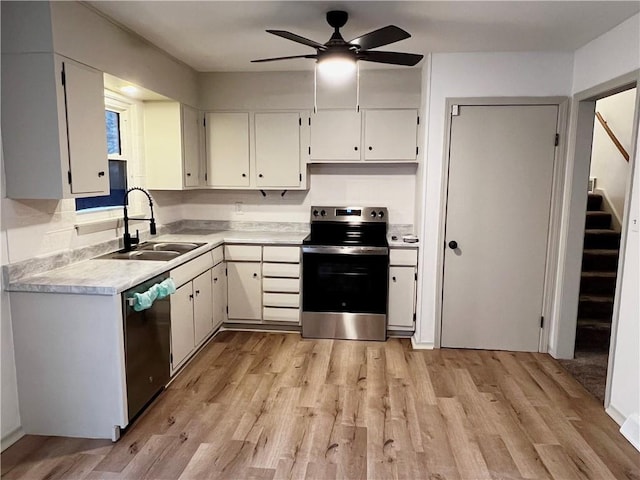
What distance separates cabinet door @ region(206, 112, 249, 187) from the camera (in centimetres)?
A: 412

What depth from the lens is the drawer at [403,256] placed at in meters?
3.74

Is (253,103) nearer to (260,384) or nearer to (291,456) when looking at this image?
(260,384)

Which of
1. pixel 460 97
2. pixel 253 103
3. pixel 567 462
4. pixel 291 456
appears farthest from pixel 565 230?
pixel 253 103

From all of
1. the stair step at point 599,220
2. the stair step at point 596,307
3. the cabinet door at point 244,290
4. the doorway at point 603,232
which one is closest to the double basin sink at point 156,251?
the cabinet door at point 244,290

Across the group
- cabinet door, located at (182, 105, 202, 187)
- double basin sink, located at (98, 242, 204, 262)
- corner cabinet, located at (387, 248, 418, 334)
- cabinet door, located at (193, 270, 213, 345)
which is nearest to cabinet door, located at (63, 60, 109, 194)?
double basin sink, located at (98, 242, 204, 262)

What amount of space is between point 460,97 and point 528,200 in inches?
38.9

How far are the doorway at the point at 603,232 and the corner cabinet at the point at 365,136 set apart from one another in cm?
158

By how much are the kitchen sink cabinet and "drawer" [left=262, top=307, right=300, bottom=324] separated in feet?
4.49

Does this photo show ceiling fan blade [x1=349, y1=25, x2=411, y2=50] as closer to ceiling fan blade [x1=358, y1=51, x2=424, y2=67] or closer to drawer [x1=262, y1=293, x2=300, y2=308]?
ceiling fan blade [x1=358, y1=51, x2=424, y2=67]

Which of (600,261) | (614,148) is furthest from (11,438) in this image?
(614,148)

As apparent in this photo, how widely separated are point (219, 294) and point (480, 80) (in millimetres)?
2832

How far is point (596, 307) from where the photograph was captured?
13.2 feet

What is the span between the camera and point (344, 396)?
113 inches

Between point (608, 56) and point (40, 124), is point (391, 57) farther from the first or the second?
point (40, 124)
